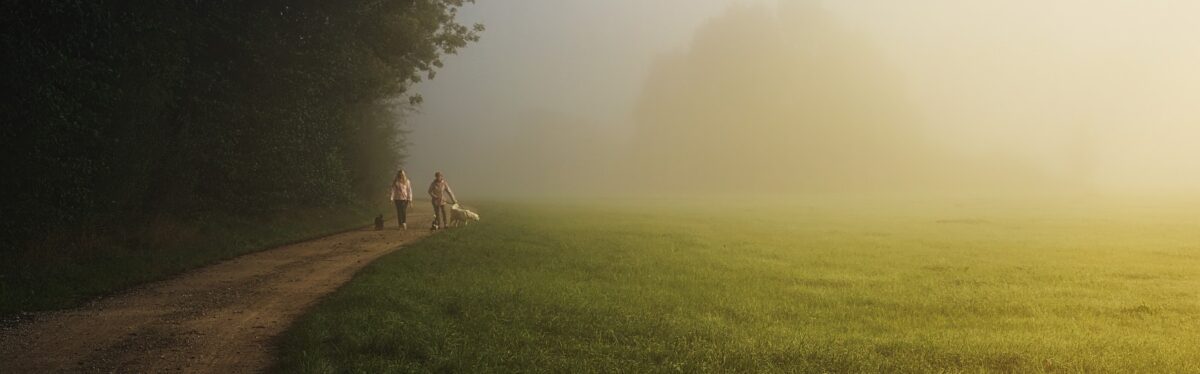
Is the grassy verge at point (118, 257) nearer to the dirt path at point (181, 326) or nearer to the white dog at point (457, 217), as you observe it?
the dirt path at point (181, 326)

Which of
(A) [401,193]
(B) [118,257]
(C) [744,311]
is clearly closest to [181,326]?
(B) [118,257]

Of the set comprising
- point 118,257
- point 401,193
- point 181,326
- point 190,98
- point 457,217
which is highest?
point 190,98

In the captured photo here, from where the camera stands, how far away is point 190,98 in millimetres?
22562

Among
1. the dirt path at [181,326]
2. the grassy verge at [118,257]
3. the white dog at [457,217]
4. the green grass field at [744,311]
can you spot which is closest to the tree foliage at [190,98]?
the grassy verge at [118,257]

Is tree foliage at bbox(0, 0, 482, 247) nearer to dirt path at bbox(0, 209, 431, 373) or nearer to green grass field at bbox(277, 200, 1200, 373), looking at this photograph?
dirt path at bbox(0, 209, 431, 373)

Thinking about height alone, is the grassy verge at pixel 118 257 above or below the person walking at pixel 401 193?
below

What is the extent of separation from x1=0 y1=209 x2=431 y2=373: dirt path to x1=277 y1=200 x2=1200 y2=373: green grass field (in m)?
0.75

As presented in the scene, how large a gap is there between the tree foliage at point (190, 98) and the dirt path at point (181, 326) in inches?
170

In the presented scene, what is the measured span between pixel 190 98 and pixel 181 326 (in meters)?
15.1

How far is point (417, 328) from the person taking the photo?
10.1 m

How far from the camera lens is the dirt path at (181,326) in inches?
335

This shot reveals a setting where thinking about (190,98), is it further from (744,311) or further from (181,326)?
(744,311)

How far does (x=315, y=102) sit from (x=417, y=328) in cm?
2349

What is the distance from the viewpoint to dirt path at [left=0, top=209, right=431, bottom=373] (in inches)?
335
